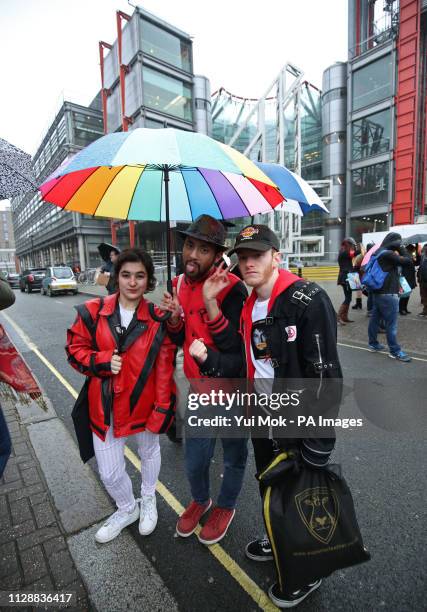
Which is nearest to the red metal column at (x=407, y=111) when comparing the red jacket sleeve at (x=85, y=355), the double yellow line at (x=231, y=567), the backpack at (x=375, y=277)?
the backpack at (x=375, y=277)

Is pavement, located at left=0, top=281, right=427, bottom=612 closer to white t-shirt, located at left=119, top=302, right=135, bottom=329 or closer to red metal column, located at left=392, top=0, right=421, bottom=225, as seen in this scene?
white t-shirt, located at left=119, top=302, right=135, bottom=329

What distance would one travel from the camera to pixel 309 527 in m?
1.46

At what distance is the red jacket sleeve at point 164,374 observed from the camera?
6.76ft

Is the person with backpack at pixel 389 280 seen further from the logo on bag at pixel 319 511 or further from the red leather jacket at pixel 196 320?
the logo on bag at pixel 319 511

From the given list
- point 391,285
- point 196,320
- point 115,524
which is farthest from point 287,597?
point 391,285

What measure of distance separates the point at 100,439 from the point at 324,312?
1.59 metres

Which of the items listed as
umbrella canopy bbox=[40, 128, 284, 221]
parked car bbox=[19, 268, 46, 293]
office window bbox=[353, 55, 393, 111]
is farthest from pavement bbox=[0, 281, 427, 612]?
office window bbox=[353, 55, 393, 111]

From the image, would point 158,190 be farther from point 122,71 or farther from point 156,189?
point 122,71

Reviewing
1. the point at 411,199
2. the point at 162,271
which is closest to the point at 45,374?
the point at 162,271

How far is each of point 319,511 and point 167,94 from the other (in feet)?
118

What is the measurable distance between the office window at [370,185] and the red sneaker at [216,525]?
28.9 metres

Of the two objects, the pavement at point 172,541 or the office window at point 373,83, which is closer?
the pavement at point 172,541

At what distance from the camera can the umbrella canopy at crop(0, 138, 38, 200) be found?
2.32 meters

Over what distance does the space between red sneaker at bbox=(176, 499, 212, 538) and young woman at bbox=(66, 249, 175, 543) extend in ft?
0.70
